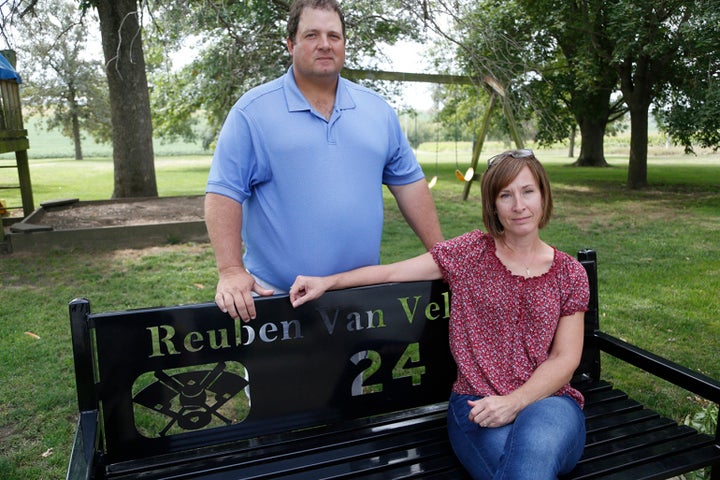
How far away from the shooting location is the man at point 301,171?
2264 mm

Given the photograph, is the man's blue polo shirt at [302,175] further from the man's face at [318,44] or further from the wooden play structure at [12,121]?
the wooden play structure at [12,121]

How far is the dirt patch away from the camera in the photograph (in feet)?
29.8

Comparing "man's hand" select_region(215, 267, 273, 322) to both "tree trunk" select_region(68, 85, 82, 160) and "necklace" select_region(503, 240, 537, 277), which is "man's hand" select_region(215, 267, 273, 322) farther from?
"tree trunk" select_region(68, 85, 82, 160)

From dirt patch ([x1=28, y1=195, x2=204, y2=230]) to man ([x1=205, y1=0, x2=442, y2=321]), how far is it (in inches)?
274

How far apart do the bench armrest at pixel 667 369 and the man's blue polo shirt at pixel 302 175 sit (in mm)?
1099

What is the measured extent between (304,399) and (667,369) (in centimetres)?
137

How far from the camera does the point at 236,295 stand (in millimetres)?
2148

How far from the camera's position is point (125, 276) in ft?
22.2

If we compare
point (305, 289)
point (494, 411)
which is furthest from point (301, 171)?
point (494, 411)

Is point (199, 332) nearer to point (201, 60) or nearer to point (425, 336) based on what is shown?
point (425, 336)

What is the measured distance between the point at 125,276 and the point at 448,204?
24.8 feet

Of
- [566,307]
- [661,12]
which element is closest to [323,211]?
[566,307]

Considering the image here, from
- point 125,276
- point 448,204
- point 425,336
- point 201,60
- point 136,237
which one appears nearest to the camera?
point 425,336

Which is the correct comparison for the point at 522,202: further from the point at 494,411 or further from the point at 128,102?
the point at 128,102
